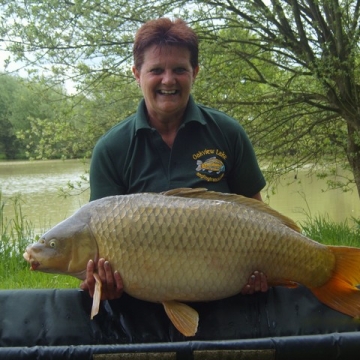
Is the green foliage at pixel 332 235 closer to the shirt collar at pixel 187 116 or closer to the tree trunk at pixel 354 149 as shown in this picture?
the tree trunk at pixel 354 149

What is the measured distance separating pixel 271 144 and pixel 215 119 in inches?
100

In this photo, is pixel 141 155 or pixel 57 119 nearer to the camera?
pixel 141 155

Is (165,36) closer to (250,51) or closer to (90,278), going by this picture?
(90,278)

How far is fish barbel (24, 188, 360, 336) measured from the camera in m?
1.39

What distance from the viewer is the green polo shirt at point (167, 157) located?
5.56ft

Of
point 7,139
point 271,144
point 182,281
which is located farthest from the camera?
point 7,139

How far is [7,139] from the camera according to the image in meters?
21.0

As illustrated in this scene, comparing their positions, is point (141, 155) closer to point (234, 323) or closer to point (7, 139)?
point (234, 323)

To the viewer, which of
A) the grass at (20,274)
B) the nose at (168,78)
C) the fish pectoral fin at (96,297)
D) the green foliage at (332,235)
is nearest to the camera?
the fish pectoral fin at (96,297)

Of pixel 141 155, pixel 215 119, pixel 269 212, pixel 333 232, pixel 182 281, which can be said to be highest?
pixel 215 119

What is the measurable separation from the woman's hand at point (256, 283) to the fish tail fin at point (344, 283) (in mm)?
161

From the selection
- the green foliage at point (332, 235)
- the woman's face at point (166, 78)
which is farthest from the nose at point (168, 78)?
the green foliage at point (332, 235)

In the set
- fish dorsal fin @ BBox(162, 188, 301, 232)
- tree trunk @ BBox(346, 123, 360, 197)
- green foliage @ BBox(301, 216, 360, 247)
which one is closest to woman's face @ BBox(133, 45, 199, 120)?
fish dorsal fin @ BBox(162, 188, 301, 232)

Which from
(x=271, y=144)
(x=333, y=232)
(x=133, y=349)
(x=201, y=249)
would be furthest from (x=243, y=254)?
(x=271, y=144)
